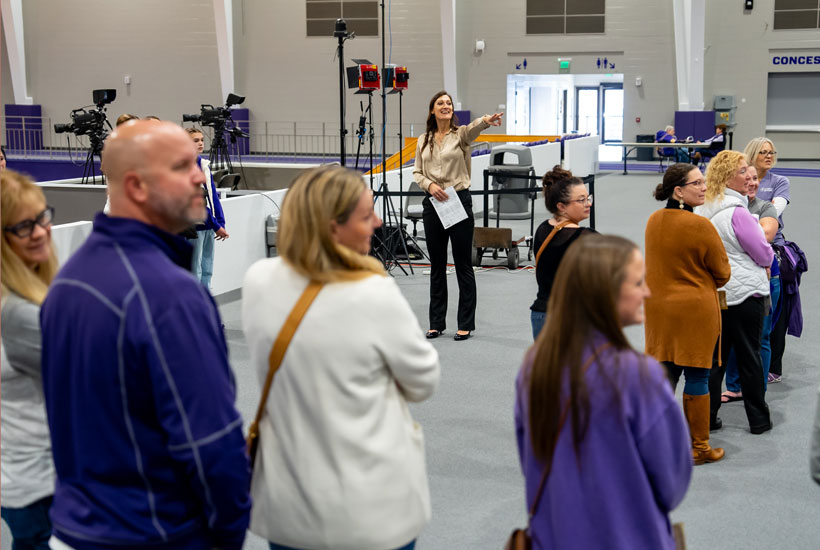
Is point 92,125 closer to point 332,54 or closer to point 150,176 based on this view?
point 150,176

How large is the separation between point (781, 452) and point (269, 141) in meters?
20.2

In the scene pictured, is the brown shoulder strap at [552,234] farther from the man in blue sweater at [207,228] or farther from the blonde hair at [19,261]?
the man in blue sweater at [207,228]

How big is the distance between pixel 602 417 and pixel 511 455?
2574 mm

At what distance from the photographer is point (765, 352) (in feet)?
16.3

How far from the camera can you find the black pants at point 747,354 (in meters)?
4.43

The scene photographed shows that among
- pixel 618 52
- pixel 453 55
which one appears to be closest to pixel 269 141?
pixel 453 55

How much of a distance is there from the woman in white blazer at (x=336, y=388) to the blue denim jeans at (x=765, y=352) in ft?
10.8

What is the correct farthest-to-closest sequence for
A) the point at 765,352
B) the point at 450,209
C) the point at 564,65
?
the point at 564,65, the point at 450,209, the point at 765,352

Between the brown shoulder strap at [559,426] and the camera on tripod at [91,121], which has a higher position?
the camera on tripod at [91,121]

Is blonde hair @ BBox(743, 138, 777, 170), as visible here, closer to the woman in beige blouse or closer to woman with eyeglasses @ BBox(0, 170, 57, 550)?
the woman in beige blouse

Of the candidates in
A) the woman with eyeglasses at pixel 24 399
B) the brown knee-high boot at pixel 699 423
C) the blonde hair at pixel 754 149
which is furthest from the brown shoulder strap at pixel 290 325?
the blonde hair at pixel 754 149

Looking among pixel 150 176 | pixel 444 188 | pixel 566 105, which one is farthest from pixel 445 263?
pixel 566 105

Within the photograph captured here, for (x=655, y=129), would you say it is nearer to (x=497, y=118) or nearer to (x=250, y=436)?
(x=497, y=118)

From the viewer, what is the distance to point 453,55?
22109 mm
